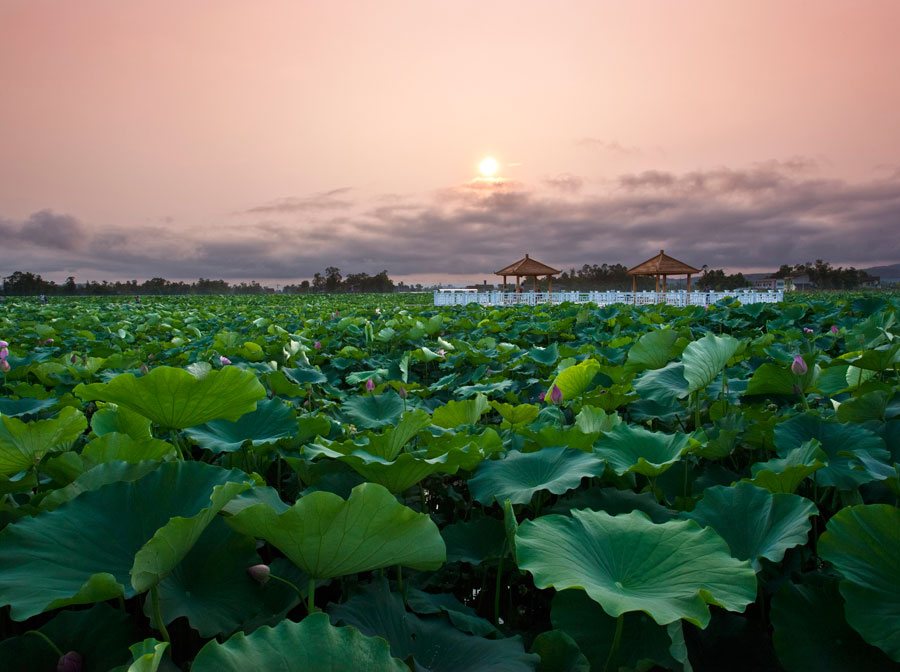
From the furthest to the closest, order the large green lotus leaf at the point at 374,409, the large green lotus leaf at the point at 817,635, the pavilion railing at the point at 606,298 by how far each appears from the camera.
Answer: the pavilion railing at the point at 606,298 → the large green lotus leaf at the point at 374,409 → the large green lotus leaf at the point at 817,635

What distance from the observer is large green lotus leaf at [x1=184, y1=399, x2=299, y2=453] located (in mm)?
1378

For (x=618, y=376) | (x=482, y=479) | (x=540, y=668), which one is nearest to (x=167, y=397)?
(x=482, y=479)

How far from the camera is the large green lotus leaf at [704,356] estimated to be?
146 cm

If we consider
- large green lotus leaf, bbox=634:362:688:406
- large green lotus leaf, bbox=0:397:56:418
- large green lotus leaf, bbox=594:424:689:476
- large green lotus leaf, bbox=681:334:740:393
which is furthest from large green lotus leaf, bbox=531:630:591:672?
large green lotus leaf, bbox=0:397:56:418

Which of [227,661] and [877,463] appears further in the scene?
[877,463]

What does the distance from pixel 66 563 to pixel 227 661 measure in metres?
0.38

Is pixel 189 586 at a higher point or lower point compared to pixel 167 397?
lower

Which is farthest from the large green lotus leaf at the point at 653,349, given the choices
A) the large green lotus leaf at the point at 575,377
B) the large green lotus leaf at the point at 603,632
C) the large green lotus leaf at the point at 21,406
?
the large green lotus leaf at the point at 21,406

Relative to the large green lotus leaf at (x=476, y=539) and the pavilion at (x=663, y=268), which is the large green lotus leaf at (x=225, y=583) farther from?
the pavilion at (x=663, y=268)

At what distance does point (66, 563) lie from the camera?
2.42ft

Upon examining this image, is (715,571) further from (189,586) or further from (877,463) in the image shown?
(189,586)

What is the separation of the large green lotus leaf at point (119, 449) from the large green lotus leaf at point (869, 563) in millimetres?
1154

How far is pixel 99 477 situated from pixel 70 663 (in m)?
0.31

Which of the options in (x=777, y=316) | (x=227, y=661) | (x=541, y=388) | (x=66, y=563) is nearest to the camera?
(x=227, y=661)
